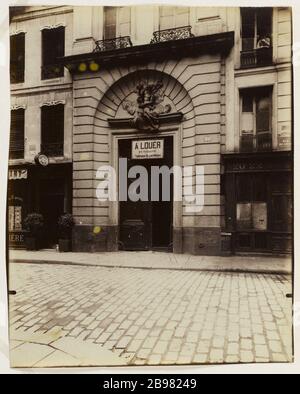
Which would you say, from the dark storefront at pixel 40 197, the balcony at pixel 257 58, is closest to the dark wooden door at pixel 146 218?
the dark storefront at pixel 40 197

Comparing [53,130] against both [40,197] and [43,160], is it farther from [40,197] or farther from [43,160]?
[40,197]

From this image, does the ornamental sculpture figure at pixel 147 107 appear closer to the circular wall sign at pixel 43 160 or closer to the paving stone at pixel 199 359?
the circular wall sign at pixel 43 160

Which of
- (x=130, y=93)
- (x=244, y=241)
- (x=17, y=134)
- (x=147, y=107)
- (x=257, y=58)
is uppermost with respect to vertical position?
(x=257, y=58)

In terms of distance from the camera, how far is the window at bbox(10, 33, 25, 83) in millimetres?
4176

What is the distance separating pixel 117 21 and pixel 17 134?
2.23 metres

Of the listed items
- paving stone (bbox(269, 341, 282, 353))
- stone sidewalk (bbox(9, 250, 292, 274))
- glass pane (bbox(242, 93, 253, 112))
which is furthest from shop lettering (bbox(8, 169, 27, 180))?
paving stone (bbox(269, 341, 282, 353))

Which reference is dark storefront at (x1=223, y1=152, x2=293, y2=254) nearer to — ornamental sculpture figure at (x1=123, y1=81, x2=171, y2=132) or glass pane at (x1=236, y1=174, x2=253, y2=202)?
glass pane at (x1=236, y1=174, x2=253, y2=202)

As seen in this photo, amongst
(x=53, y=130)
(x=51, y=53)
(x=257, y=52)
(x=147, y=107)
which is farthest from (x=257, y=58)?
(x=53, y=130)

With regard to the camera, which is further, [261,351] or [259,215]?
[259,215]

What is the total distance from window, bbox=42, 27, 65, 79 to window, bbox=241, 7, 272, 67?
2.80 meters

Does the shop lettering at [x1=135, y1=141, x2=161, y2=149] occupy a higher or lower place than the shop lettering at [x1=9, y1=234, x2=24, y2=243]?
higher

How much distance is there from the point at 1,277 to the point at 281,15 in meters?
5.45

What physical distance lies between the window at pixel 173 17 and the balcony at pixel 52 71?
1.72 meters

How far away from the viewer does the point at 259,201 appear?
15.8 ft
